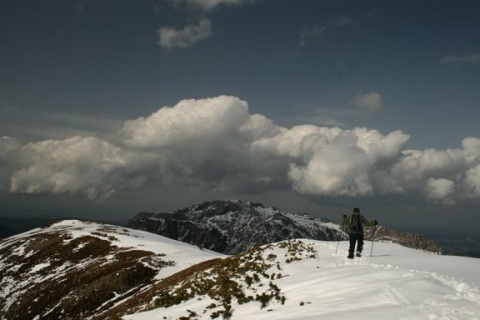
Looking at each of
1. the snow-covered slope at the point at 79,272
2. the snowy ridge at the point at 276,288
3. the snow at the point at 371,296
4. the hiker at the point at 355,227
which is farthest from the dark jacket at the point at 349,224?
the snow-covered slope at the point at 79,272

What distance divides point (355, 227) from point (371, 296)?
544 inches

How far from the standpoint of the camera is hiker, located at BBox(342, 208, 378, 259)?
85.6ft

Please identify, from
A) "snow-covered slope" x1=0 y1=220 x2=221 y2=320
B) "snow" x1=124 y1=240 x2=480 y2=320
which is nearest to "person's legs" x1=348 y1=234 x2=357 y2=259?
"snow" x1=124 y1=240 x2=480 y2=320

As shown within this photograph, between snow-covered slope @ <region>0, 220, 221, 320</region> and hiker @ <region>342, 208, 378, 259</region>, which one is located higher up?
hiker @ <region>342, 208, 378, 259</region>

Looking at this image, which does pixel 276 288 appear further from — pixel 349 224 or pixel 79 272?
pixel 79 272

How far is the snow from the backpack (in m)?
4.03

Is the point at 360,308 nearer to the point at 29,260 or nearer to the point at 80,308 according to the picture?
the point at 80,308

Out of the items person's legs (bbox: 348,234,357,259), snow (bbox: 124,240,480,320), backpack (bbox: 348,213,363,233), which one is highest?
backpack (bbox: 348,213,363,233)

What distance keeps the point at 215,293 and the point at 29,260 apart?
218 ft

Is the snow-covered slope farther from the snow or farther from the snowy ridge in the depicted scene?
the snow

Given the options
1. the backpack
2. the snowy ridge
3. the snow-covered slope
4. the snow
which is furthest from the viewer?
the snow-covered slope

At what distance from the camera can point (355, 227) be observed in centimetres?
2652

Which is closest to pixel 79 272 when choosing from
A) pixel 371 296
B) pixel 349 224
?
pixel 349 224

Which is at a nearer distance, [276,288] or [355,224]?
[276,288]
